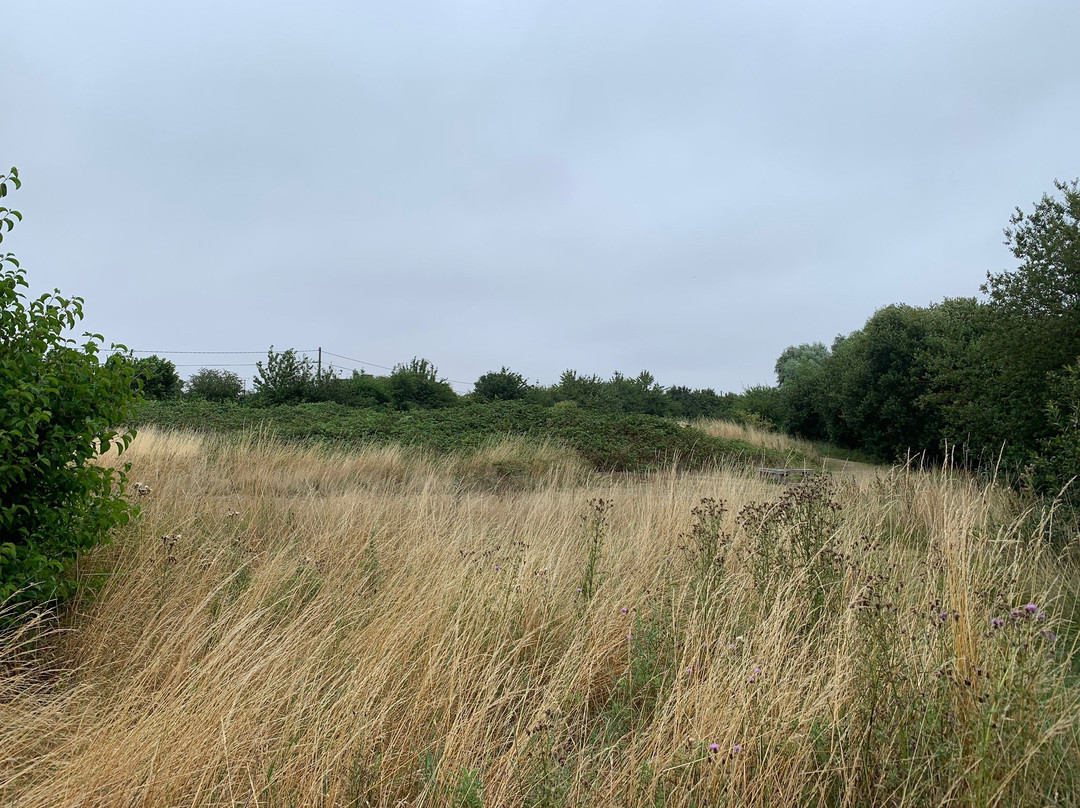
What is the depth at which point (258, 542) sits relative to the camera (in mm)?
5594

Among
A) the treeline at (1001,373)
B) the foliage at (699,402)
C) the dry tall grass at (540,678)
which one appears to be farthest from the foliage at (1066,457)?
the foliage at (699,402)

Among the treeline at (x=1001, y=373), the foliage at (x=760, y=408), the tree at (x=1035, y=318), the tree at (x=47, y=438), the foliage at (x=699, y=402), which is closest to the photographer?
the tree at (x=47, y=438)

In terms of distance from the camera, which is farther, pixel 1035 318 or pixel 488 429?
pixel 488 429

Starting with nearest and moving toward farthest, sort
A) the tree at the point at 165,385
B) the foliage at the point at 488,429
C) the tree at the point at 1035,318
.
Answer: the tree at the point at 1035,318 < the foliage at the point at 488,429 < the tree at the point at 165,385

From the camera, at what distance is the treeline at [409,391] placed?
26.0 m

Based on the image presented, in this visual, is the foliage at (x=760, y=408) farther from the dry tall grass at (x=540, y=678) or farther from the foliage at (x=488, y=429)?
the dry tall grass at (x=540, y=678)

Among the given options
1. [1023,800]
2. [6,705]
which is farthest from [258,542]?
[1023,800]

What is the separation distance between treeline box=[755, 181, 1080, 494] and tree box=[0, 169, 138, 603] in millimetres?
6278

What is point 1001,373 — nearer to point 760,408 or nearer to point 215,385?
point 760,408

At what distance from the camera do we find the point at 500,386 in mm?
29078

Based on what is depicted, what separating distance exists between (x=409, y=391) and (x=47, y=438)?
2462 cm

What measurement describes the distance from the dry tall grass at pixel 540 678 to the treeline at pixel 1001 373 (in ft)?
9.71

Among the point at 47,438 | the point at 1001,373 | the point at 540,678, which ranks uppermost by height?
the point at 1001,373


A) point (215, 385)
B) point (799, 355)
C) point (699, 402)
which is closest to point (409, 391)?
point (215, 385)
